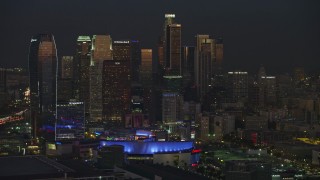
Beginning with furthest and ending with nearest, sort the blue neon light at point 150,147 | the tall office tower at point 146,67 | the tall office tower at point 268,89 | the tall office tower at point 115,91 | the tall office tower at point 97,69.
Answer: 1. the tall office tower at point 146,67
2. the tall office tower at point 268,89
3. the tall office tower at point 97,69
4. the tall office tower at point 115,91
5. the blue neon light at point 150,147

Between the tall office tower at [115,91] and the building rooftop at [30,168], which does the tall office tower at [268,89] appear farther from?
the building rooftop at [30,168]

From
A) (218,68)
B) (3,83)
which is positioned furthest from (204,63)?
(3,83)

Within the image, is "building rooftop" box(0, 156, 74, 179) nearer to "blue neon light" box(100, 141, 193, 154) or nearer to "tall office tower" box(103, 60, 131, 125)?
"blue neon light" box(100, 141, 193, 154)

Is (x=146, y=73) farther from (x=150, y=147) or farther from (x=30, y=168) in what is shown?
(x=30, y=168)

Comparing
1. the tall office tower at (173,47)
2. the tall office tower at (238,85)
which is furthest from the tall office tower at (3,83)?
the tall office tower at (238,85)

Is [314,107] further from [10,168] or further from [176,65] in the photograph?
[10,168]

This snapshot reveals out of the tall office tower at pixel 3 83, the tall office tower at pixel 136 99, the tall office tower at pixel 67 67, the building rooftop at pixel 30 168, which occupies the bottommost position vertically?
the building rooftop at pixel 30 168

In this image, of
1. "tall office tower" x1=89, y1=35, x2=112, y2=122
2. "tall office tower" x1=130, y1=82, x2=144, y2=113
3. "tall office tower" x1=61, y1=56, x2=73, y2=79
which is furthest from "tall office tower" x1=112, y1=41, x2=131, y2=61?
"tall office tower" x1=61, y1=56, x2=73, y2=79
